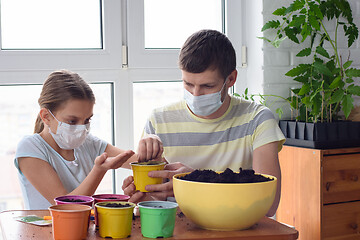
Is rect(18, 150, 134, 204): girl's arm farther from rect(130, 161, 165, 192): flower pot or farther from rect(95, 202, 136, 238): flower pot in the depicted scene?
rect(95, 202, 136, 238): flower pot

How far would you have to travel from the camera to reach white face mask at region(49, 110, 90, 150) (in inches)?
78.3

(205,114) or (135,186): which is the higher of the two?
(205,114)

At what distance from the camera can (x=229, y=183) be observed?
114 centimetres

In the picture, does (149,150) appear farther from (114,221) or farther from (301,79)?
(301,79)

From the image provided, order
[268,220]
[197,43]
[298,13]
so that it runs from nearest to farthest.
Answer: [268,220] < [197,43] < [298,13]

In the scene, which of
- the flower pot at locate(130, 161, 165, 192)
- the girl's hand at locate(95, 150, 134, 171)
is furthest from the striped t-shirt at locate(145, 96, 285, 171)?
the flower pot at locate(130, 161, 165, 192)

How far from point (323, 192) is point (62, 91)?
137cm

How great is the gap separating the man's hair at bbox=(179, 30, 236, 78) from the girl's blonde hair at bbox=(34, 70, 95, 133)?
52cm

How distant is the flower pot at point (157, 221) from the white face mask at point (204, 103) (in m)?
0.65

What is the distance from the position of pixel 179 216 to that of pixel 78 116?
833mm

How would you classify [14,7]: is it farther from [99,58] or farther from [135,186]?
[135,186]

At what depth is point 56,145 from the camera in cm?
205

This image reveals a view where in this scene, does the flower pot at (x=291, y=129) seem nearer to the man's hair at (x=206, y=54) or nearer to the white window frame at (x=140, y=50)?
the white window frame at (x=140, y=50)

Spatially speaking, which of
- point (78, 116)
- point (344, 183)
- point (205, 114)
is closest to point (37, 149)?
point (78, 116)
